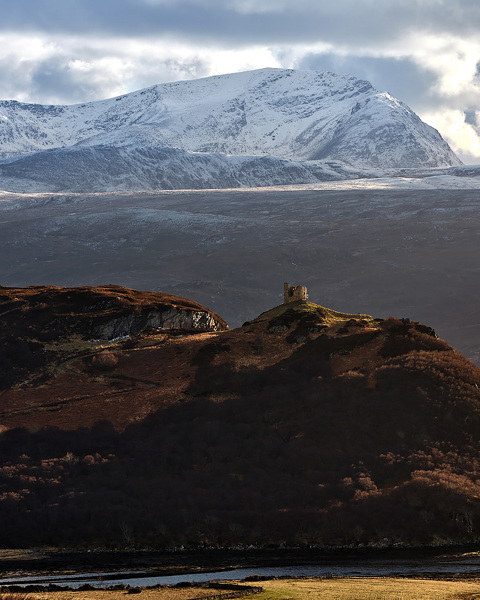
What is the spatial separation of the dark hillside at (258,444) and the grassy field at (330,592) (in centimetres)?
1722

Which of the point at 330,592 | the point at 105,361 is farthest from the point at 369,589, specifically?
the point at 105,361

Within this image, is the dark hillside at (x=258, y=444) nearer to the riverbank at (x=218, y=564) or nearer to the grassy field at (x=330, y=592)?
the riverbank at (x=218, y=564)

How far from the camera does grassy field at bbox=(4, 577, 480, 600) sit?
5341cm

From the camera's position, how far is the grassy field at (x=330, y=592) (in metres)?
53.4

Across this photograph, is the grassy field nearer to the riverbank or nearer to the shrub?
the riverbank

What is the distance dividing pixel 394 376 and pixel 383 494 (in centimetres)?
1779

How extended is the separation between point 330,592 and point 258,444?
1415 inches

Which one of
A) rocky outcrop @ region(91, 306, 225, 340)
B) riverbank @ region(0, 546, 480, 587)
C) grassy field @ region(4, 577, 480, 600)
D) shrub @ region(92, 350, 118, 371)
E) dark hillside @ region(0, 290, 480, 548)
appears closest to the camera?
grassy field @ region(4, 577, 480, 600)

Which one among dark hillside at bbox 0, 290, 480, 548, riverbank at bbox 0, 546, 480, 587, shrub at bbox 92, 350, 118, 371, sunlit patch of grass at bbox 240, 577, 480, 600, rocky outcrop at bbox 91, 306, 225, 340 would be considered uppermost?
rocky outcrop at bbox 91, 306, 225, 340

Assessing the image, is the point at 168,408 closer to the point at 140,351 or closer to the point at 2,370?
the point at 140,351

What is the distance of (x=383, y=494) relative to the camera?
8044cm

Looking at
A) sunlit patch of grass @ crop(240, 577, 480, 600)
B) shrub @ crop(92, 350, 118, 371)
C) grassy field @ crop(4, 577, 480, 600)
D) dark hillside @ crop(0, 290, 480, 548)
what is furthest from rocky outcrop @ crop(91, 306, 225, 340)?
sunlit patch of grass @ crop(240, 577, 480, 600)

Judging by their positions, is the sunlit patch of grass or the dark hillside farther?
the dark hillside

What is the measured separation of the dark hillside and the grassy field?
17.2 meters
